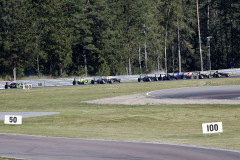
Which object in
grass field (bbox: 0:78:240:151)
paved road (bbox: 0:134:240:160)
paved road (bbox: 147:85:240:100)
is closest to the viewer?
paved road (bbox: 0:134:240:160)

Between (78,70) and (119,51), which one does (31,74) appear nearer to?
(78,70)

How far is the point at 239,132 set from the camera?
20062 millimetres

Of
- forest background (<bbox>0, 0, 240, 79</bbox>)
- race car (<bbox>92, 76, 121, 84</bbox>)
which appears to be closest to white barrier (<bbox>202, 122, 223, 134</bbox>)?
race car (<bbox>92, 76, 121, 84</bbox>)

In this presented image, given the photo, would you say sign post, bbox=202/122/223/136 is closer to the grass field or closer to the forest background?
the grass field

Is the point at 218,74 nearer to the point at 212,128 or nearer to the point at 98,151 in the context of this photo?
the point at 212,128

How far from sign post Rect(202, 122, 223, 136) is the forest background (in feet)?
212

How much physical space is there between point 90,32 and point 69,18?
5282 mm

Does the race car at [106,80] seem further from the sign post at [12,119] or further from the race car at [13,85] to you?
the sign post at [12,119]

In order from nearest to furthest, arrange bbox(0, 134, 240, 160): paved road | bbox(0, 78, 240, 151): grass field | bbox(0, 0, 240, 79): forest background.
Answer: bbox(0, 134, 240, 160): paved road
bbox(0, 78, 240, 151): grass field
bbox(0, 0, 240, 79): forest background

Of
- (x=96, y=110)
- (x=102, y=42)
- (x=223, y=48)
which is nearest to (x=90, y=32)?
(x=102, y=42)

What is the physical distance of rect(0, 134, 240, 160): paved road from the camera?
13547 mm

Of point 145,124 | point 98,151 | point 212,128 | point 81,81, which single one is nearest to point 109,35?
point 81,81

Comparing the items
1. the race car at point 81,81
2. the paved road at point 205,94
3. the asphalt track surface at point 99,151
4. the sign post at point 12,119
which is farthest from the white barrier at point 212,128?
the race car at point 81,81

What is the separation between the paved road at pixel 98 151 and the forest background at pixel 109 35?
2535 inches
